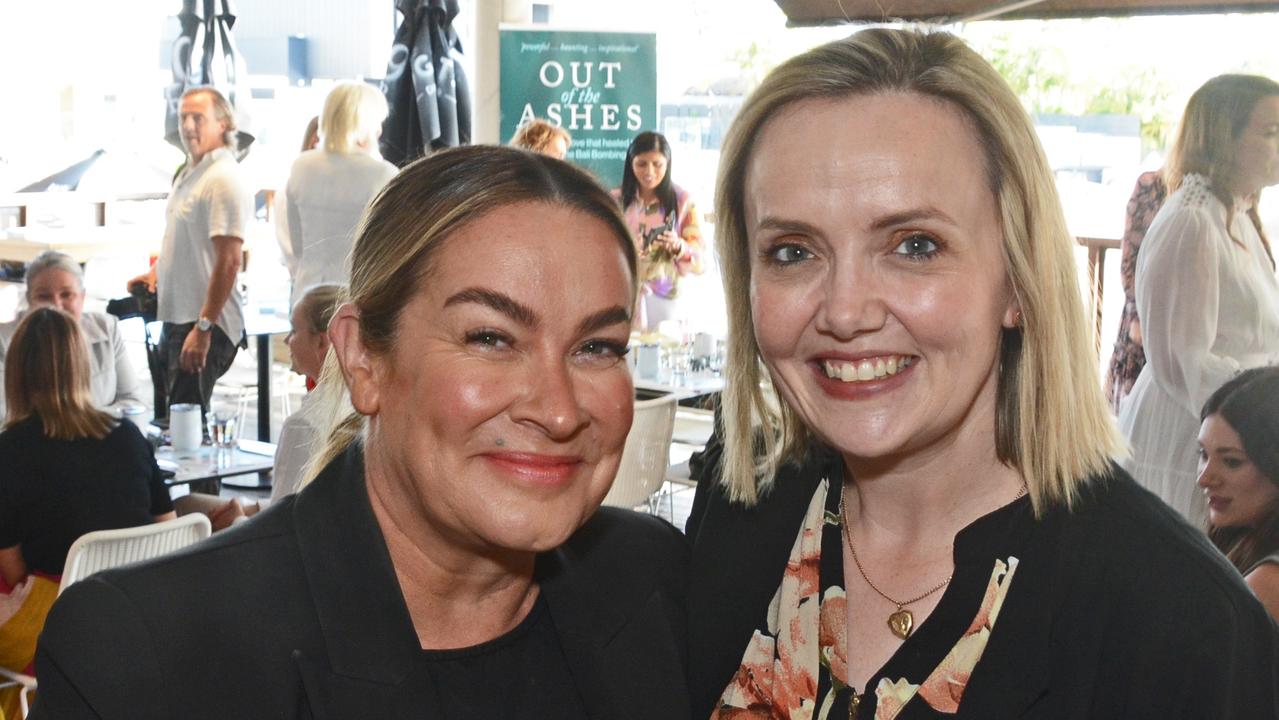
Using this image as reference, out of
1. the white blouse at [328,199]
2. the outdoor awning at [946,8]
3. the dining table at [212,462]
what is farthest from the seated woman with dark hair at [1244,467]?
the white blouse at [328,199]

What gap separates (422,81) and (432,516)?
652cm

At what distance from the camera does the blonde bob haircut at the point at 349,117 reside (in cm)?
623

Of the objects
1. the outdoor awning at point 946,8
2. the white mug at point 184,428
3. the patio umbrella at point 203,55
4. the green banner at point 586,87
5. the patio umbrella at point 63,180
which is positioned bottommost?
the white mug at point 184,428

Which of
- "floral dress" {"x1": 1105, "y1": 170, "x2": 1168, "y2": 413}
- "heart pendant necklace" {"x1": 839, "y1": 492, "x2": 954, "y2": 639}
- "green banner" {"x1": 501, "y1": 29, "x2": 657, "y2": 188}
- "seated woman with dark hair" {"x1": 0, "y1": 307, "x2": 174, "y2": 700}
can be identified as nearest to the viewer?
"heart pendant necklace" {"x1": 839, "y1": 492, "x2": 954, "y2": 639}

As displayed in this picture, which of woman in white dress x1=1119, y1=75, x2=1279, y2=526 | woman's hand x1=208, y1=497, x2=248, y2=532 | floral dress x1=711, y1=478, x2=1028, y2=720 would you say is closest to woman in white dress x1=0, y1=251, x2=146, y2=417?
woman's hand x1=208, y1=497, x2=248, y2=532

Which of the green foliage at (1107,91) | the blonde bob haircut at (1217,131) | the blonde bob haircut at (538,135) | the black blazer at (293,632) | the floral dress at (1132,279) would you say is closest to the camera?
the black blazer at (293,632)

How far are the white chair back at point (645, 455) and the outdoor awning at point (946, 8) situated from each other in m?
2.51

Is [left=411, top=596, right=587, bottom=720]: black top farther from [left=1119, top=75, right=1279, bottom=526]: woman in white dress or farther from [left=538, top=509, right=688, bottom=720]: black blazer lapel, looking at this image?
[left=1119, top=75, right=1279, bottom=526]: woman in white dress

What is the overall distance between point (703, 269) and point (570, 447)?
17.9 feet

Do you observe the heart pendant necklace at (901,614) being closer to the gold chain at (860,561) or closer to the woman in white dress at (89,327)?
the gold chain at (860,561)

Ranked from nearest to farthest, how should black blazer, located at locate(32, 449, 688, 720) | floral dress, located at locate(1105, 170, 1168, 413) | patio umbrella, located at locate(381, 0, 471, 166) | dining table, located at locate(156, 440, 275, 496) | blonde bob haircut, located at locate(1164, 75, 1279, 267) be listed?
black blazer, located at locate(32, 449, 688, 720) → blonde bob haircut, located at locate(1164, 75, 1279, 267) → floral dress, located at locate(1105, 170, 1168, 413) → dining table, located at locate(156, 440, 275, 496) → patio umbrella, located at locate(381, 0, 471, 166)

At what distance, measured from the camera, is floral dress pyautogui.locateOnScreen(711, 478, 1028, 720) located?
1.52 meters

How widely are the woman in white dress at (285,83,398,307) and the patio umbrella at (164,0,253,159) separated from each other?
239 cm

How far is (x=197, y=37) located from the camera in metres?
8.39
